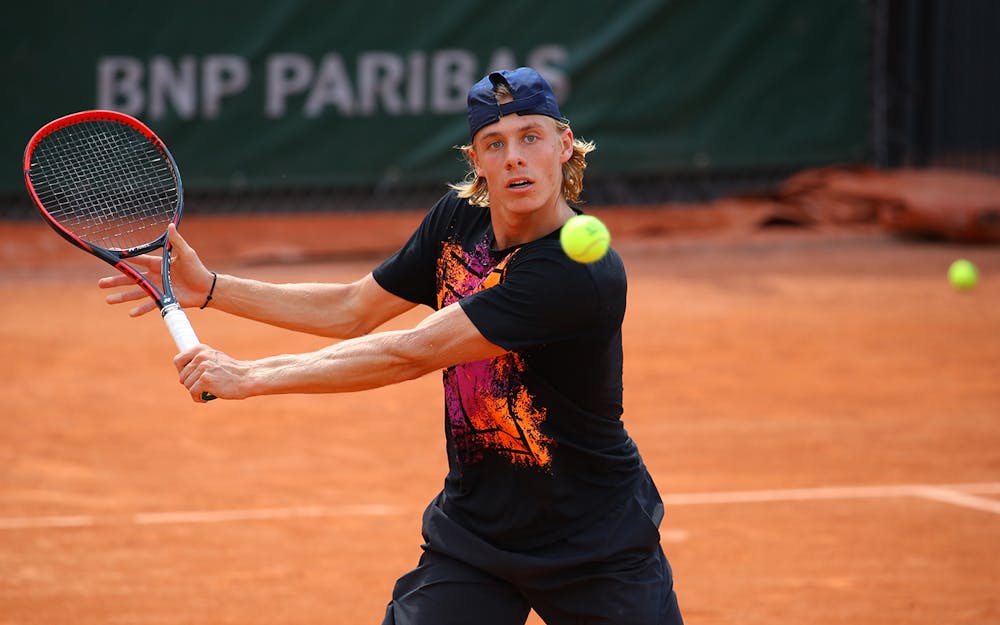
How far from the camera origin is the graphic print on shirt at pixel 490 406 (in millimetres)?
3117

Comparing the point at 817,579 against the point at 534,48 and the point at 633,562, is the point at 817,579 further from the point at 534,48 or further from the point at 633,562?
the point at 534,48

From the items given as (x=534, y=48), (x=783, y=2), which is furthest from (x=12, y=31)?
(x=783, y=2)

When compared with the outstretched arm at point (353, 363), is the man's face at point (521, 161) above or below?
above

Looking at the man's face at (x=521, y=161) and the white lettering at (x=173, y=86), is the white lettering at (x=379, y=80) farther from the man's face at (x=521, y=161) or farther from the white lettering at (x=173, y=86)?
the man's face at (x=521, y=161)

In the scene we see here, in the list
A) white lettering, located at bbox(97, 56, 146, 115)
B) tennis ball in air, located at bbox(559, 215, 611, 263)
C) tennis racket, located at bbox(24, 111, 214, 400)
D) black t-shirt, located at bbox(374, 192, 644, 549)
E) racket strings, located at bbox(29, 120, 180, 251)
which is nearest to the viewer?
tennis ball in air, located at bbox(559, 215, 611, 263)

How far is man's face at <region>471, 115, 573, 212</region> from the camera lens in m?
3.06

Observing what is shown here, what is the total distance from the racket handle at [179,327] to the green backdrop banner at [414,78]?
9.21 metres

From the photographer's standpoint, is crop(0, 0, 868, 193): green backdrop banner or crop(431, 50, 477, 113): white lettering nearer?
crop(0, 0, 868, 193): green backdrop banner

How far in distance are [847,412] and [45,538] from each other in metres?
4.25

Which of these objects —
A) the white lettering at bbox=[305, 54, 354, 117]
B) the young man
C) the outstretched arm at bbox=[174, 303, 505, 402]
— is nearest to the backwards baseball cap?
the young man

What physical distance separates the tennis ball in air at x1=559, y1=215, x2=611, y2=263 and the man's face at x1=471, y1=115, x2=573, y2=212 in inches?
7.2

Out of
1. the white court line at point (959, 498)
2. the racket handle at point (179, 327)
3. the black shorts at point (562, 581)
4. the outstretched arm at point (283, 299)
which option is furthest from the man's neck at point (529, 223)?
the white court line at point (959, 498)

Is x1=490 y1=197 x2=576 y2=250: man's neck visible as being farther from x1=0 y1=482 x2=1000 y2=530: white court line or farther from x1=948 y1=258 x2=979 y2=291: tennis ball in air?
x1=948 y1=258 x2=979 y2=291: tennis ball in air

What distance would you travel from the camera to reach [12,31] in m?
12.1
